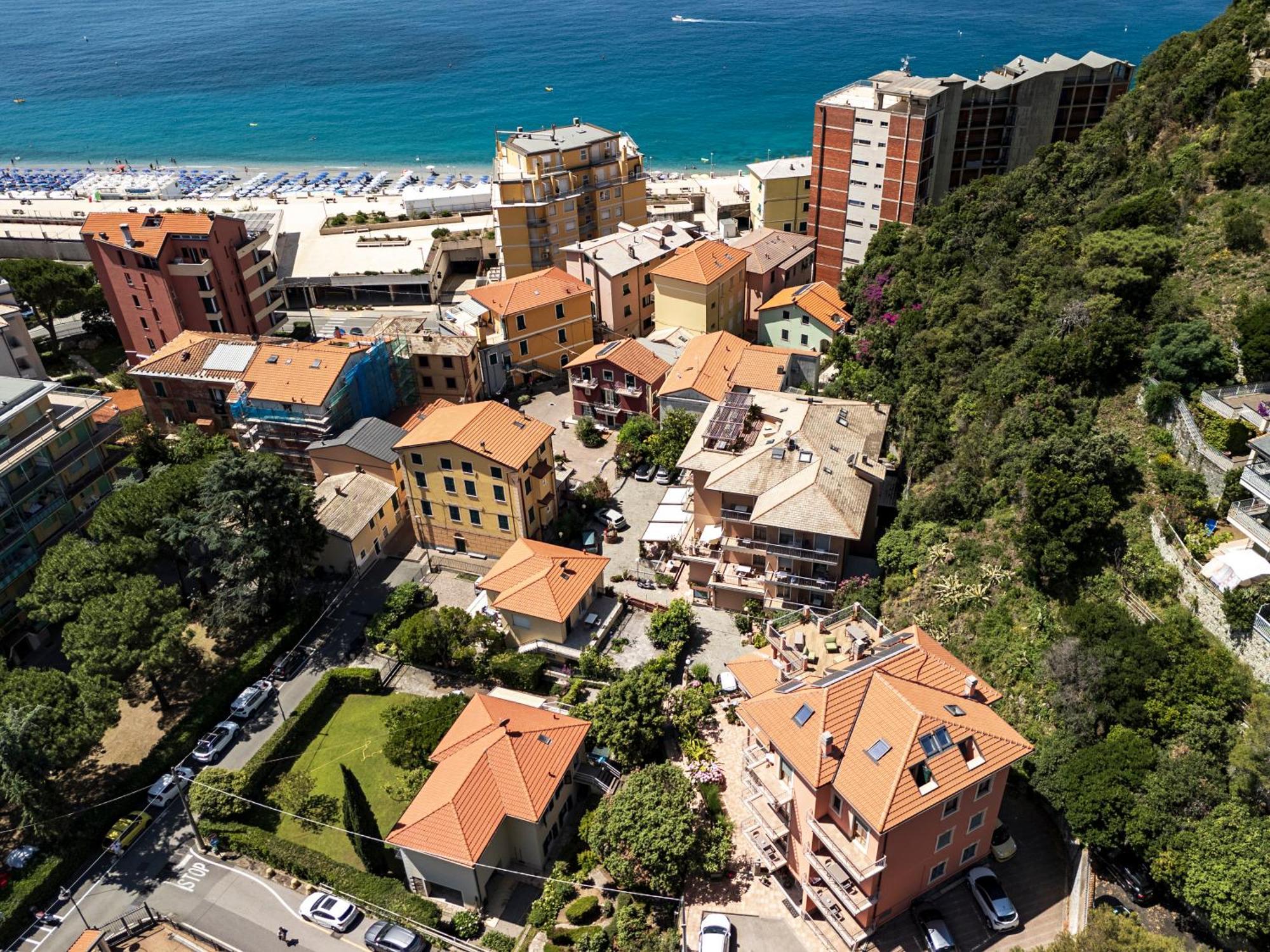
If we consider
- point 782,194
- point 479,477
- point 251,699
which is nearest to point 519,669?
point 479,477

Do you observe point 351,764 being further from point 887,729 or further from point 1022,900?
point 1022,900

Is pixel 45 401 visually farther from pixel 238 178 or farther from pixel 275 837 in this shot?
pixel 238 178

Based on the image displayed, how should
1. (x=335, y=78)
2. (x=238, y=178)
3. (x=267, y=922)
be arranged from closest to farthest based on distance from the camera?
1. (x=267, y=922)
2. (x=238, y=178)
3. (x=335, y=78)

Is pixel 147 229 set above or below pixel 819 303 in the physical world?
above

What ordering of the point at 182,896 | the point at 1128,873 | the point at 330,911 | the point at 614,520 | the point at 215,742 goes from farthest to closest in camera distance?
1. the point at 614,520
2. the point at 215,742
3. the point at 182,896
4. the point at 330,911
5. the point at 1128,873

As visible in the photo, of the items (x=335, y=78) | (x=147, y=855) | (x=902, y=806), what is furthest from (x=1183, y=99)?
(x=335, y=78)

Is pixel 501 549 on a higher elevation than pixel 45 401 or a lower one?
lower
